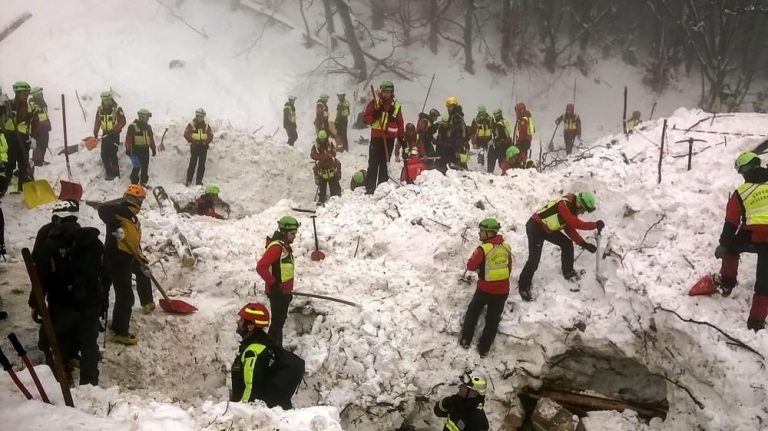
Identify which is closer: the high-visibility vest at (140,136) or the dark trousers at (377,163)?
the dark trousers at (377,163)

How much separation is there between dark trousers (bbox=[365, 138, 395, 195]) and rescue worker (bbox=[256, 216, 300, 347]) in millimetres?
3492

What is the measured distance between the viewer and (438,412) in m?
5.74

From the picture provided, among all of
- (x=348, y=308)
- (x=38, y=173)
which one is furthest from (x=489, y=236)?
(x=38, y=173)

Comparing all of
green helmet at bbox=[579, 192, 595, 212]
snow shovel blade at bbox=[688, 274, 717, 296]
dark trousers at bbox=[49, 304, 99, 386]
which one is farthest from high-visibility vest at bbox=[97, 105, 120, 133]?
snow shovel blade at bbox=[688, 274, 717, 296]

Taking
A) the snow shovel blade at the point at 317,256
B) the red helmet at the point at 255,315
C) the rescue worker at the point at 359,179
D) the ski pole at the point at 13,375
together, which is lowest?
the ski pole at the point at 13,375

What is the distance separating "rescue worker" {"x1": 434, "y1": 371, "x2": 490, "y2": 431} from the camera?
5.50 meters

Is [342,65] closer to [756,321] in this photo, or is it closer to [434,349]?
[434,349]

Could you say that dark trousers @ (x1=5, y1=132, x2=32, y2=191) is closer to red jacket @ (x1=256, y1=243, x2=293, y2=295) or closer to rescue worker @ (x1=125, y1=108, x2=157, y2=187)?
rescue worker @ (x1=125, y1=108, x2=157, y2=187)

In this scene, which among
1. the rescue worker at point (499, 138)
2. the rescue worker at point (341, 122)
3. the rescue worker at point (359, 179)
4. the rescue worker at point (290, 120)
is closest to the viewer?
the rescue worker at point (359, 179)

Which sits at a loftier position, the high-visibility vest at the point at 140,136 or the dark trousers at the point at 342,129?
the dark trousers at the point at 342,129

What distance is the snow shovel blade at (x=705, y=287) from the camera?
633 centimetres

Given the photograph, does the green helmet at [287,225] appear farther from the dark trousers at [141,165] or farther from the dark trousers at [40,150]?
the dark trousers at [40,150]

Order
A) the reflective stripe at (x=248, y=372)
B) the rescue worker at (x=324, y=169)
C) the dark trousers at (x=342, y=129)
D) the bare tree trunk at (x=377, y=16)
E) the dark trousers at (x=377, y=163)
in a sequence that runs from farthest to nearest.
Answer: the bare tree trunk at (x=377, y=16)
the dark trousers at (x=342, y=129)
the rescue worker at (x=324, y=169)
the dark trousers at (x=377, y=163)
the reflective stripe at (x=248, y=372)

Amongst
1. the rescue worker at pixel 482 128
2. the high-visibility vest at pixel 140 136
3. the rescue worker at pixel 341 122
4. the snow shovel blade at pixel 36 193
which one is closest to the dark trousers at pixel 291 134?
the rescue worker at pixel 341 122
